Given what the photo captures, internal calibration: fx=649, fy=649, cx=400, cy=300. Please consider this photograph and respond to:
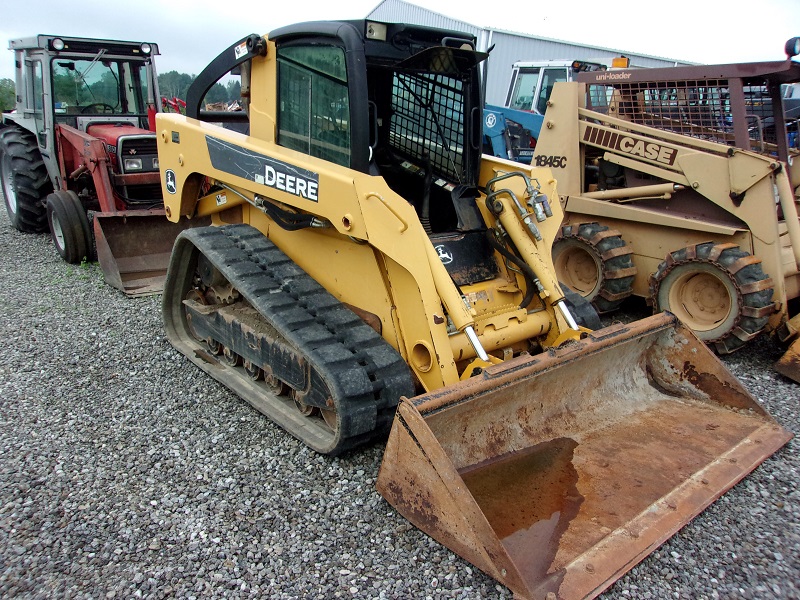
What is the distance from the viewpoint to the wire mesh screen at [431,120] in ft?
13.4

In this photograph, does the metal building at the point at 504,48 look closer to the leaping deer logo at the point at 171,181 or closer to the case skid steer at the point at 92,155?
the case skid steer at the point at 92,155

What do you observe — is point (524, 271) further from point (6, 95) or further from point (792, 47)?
point (6, 95)

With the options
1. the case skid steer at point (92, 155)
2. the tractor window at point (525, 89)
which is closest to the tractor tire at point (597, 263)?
the case skid steer at point (92, 155)

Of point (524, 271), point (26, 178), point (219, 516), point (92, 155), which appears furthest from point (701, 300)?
point (26, 178)

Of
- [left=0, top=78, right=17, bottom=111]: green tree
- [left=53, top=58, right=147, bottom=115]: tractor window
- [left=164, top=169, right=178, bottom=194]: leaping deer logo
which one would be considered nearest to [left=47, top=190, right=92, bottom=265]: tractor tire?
[left=53, top=58, right=147, bottom=115]: tractor window

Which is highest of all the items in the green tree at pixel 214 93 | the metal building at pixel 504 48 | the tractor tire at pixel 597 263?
the metal building at pixel 504 48

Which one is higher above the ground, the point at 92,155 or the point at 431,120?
the point at 431,120

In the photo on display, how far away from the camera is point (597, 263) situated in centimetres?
548

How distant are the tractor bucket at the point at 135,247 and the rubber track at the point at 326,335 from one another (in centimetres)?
232

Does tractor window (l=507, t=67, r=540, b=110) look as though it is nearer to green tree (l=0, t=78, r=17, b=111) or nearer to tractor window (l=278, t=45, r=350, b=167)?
tractor window (l=278, t=45, r=350, b=167)

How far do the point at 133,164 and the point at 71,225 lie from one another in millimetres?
904

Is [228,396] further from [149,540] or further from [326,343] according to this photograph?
[149,540]

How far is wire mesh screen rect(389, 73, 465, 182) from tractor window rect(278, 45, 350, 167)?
28.8 inches

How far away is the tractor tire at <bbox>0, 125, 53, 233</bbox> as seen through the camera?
299 inches
